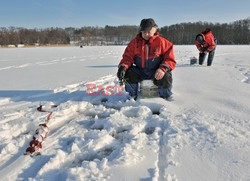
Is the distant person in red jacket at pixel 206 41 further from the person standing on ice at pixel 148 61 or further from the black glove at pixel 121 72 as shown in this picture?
the black glove at pixel 121 72

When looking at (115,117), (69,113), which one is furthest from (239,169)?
(69,113)

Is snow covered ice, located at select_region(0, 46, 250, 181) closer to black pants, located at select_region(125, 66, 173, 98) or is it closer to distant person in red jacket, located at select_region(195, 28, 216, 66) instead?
black pants, located at select_region(125, 66, 173, 98)

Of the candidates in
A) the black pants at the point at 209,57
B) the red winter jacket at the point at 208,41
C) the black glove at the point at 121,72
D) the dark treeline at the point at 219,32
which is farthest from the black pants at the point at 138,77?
the dark treeline at the point at 219,32

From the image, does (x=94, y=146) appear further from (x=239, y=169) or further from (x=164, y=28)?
(x=164, y=28)

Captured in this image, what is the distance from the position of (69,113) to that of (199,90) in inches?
86.2

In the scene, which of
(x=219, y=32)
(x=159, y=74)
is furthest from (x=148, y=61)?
(x=219, y=32)

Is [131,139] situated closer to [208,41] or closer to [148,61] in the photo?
[148,61]

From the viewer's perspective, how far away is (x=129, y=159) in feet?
6.42

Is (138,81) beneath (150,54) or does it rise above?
beneath

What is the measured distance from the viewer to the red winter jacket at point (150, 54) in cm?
363

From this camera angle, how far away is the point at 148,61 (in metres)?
3.73

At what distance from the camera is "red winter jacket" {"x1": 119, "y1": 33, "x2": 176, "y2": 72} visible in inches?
143

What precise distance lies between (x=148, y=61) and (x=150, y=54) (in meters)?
0.10

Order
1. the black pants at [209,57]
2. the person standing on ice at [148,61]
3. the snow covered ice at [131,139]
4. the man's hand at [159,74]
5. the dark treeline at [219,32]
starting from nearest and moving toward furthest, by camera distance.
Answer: the snow covered ice at [131,139]
the man's hand at [159,74]
the person standing on ice at [148,61]
the black pants at [209,57]
the dark treeline at [219,32]
